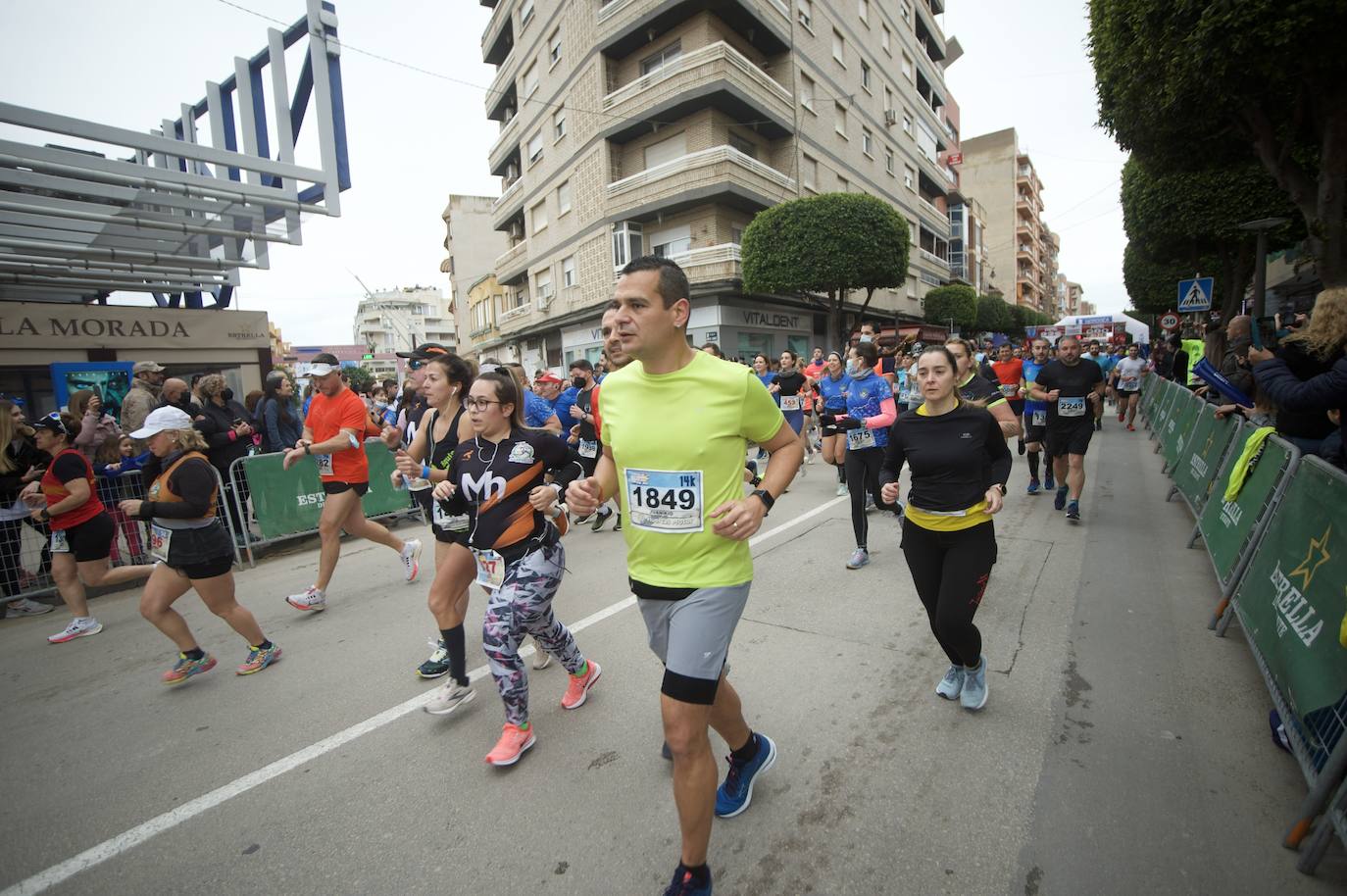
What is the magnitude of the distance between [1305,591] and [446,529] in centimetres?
431

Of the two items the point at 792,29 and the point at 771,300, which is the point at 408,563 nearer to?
the point at 771,300

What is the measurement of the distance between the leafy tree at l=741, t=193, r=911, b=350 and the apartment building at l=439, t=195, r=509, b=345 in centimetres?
2960

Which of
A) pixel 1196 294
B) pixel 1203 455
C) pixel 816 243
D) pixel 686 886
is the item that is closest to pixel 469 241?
pixel 816 243

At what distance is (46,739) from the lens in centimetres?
332

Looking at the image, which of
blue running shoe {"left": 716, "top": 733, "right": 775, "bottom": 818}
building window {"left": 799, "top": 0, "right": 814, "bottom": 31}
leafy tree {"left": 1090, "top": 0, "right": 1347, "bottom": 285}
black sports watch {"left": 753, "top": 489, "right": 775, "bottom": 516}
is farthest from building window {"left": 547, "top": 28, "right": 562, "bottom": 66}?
blue running shoe {"left": 716, "top": 733, "right": 775, "bottom": 818}

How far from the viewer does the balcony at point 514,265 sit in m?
29.0

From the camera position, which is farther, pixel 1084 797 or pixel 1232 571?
pixel 1232 571

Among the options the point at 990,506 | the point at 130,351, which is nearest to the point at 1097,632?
the point at 990,506

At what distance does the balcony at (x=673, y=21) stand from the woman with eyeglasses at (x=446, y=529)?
21.1 metres

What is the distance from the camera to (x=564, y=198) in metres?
25.2

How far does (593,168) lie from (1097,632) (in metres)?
23.4

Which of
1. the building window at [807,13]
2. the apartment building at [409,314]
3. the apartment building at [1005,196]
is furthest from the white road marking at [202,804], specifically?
the apartment building at [409,314]

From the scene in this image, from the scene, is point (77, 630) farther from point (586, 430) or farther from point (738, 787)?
point (738, 787)

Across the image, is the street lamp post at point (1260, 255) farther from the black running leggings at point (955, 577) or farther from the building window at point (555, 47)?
the building window at point (555, 47)
